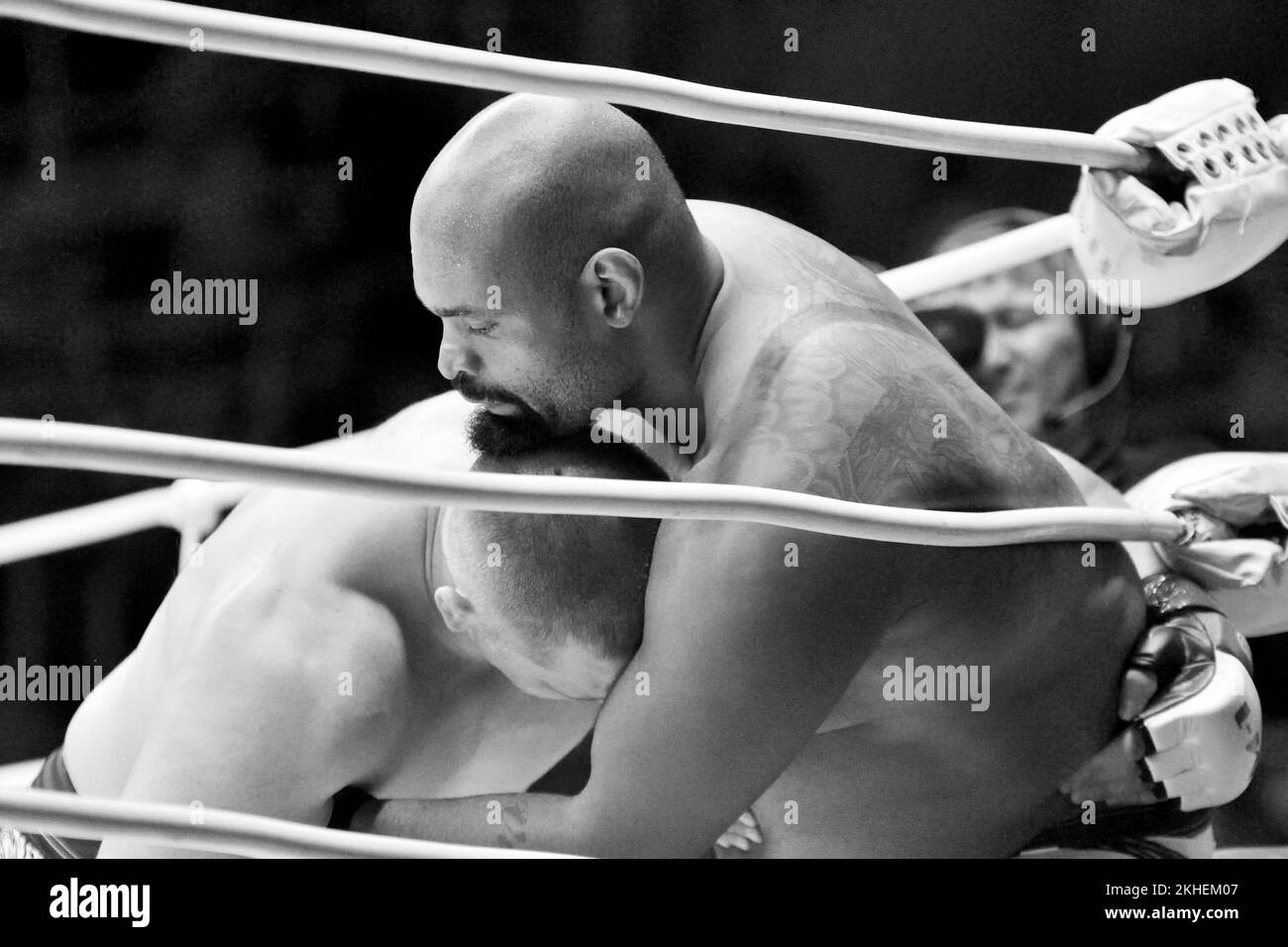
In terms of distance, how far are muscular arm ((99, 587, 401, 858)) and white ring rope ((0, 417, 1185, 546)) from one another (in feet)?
0.56

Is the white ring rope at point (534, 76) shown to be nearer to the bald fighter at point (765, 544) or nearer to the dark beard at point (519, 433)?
the bald fighter at point (765, 544)

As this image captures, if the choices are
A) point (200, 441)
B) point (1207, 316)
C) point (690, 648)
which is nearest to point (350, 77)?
point (200, 441)

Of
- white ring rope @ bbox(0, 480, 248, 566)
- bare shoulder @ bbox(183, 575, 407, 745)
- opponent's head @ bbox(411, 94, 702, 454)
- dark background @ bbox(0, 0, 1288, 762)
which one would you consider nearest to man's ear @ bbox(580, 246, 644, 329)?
opponent's head @ bbox(411, 94, 702, 454)

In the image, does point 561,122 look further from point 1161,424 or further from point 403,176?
point 1161,424

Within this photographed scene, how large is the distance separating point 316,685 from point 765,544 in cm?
31

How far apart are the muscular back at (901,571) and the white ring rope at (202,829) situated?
0.23 metres

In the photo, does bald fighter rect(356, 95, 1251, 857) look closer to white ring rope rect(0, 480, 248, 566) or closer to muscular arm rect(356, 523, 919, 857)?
muscular arm rect(356, 523, 919, 857)

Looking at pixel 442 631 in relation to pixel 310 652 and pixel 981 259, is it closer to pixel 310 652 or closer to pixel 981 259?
pixel 310 652

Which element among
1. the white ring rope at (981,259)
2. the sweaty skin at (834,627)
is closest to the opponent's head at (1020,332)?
the white ring rope at (981,259)

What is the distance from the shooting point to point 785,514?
1011 millimetres

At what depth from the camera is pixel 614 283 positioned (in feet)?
3.55

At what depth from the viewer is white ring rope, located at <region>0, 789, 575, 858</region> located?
0.96 metres

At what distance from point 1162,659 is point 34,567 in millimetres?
807

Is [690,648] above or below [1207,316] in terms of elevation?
below
